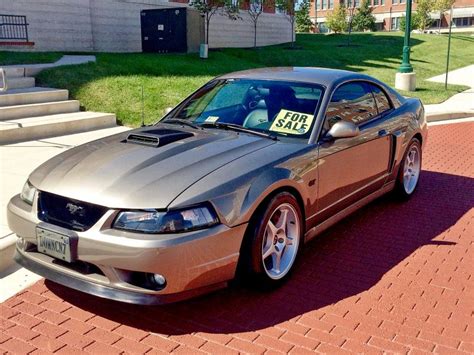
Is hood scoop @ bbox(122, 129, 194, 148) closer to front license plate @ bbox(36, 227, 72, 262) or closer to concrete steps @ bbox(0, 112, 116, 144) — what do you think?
front license plate @ bbox(36, 227, 72, 262)

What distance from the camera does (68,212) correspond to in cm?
336

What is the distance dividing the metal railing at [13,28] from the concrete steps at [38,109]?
28.1ft

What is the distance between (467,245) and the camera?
4852 millimetres

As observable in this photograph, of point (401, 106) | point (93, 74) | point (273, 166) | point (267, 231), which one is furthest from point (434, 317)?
point (93, 74)

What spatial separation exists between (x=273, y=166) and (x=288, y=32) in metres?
35.9

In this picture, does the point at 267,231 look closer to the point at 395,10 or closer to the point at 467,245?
the point at 467,245

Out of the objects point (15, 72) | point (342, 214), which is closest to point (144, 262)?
point (342, 214)

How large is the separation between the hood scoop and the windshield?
0.44m

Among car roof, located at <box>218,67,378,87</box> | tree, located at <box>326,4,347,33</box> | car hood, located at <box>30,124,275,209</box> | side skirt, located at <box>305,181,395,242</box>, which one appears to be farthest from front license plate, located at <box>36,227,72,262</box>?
tree, located at <box>326,4,347,33</box>

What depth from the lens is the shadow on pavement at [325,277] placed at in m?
3.50

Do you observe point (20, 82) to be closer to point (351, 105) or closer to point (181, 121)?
point (181, 121)

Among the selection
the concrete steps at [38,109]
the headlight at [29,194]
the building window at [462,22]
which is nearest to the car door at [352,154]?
the headlight at [29,194]

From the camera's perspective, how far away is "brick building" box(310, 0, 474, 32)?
77438mm

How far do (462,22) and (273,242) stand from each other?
8613 cm
